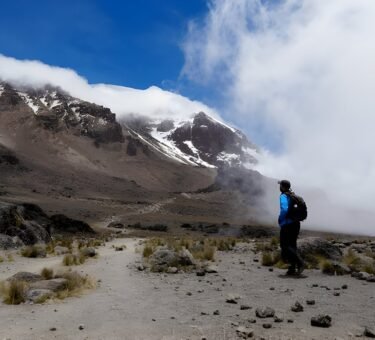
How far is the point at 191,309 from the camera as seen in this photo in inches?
338

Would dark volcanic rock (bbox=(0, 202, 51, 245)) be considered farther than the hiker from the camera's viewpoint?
Yes

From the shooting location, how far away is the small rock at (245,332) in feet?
22.1

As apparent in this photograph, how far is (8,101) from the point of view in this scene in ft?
584

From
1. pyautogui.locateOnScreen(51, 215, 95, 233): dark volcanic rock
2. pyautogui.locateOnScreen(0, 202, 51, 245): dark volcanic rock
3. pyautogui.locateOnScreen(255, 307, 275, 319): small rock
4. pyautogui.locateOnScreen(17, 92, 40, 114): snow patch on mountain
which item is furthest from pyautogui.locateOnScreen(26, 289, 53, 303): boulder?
pyautogui.locateOnScreen(17, 92, 40, 114): snow patch on mountain

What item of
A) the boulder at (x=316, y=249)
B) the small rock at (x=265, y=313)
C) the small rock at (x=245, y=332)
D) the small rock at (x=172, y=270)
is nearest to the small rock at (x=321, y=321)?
the small rock at (x=265, y=313)

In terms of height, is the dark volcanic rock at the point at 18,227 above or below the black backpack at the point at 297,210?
below

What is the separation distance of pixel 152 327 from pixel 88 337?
3.31 feet

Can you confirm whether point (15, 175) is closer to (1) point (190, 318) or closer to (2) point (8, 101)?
(2) point (8, 101)

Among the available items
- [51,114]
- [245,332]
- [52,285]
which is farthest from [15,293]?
[51,114]

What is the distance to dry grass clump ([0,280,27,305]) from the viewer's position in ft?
30.9

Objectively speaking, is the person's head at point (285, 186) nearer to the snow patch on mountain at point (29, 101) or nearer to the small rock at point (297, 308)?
the small rock at point (297, 308)

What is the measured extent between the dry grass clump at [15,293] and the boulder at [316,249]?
27.5 ft

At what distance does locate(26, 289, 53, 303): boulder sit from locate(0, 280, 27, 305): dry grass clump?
11cm

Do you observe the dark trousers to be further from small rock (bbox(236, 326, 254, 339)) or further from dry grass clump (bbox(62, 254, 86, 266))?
dry grass clump (bbox(62, 254, 86, 266))
